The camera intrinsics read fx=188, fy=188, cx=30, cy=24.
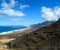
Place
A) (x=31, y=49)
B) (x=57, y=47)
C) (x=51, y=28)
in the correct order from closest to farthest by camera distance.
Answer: (x=57, y=47) < (x=31, y=49) < (x=51, y=28)

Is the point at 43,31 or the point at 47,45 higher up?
the point at 43,31

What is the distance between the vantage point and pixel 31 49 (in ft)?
99.8

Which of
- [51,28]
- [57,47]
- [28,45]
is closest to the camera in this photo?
[57,47]

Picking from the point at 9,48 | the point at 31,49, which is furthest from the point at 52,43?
the point at 9,48

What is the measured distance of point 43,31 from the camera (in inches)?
1382

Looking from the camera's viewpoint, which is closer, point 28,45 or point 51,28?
point 28,45

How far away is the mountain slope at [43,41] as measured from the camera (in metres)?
29.9

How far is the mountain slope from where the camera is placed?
1177 inches

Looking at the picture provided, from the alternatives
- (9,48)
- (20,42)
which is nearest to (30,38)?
(20,42)

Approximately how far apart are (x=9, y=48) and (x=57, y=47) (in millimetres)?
9975

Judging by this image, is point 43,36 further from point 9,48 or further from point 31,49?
point 9,48

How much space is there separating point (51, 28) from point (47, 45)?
6221 millimetres

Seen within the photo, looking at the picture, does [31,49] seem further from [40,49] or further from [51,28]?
[51,28]

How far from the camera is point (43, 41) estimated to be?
3225cm
